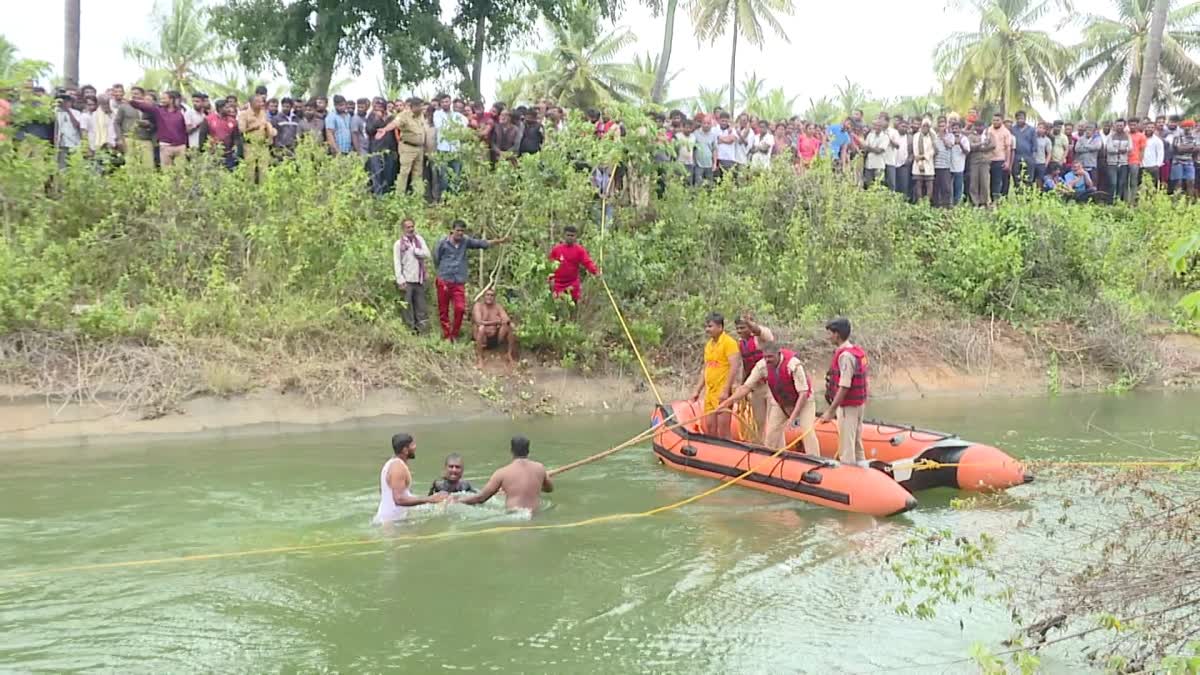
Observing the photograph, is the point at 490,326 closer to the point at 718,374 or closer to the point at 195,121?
the point at 718,374

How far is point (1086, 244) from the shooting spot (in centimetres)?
1997

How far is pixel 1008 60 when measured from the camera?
104ft

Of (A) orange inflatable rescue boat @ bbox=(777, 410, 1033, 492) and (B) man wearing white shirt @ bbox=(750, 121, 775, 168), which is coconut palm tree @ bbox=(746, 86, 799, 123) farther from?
(A) orange inflatable rescue boat @ bbox=(777, 410, 1033, 492)

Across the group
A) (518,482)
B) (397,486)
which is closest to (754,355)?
(518,482)

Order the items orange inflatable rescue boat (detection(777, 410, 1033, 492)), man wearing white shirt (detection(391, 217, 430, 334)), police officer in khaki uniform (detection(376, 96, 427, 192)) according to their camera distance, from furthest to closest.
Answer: police officer in khaki uniform (detection(376, 96, 427, 192)) < man wearing white shirt (detection(391, 217, 430, 334)) < orange inflatable rescue boat (detection(777, 410, 1033, 492))

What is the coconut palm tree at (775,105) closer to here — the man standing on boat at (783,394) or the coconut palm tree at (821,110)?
the coconut palm tree at (821,110)

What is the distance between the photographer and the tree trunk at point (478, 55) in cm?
2355

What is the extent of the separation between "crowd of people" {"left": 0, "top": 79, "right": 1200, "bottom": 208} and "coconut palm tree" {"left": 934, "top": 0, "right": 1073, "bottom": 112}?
8084mm

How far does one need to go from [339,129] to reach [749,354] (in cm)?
885

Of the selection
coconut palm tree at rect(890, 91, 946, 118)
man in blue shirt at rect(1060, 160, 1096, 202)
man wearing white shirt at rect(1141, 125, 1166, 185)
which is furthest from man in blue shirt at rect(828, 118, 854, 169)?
coconut palm tree at rect(890, 91, 946, 118)

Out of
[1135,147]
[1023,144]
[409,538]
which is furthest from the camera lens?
[1135,147]

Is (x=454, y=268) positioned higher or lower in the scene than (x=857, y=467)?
higher

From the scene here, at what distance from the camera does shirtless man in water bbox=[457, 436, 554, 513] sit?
10.2 metres

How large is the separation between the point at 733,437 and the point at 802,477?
5.53 feet
